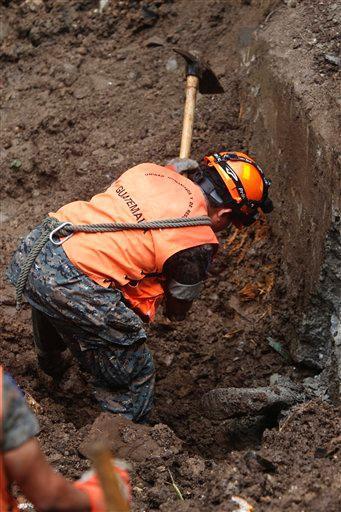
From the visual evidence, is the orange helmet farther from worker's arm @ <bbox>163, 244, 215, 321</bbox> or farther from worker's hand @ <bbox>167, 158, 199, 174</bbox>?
worker's arm @ <bbox>163, 244, 215, 321</bbox>

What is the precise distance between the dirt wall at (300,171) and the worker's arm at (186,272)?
81 centimetres

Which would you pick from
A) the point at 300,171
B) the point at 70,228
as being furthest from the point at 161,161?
the point at 70,228

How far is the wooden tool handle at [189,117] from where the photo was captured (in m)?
4.62

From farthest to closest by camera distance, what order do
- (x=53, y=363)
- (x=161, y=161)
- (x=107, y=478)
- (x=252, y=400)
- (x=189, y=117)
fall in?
1. (x=161, y=161)
2. (x=189, y=117)
3. (x=53, y=363)
4. (x=252, y=400)
5. (x=107, y=478)

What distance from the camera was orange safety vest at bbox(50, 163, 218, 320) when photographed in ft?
11.8

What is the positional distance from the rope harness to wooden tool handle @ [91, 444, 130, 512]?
1881 mm

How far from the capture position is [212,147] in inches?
214

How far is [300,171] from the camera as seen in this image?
179 inches

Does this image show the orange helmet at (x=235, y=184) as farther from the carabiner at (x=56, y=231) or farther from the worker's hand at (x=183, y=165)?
the carabiner at (x=56, y=231)

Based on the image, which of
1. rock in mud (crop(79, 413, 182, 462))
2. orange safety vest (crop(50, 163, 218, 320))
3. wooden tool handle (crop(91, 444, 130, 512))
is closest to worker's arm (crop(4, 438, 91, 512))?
wooden tool handle (crop(91, 444, 130, 512))

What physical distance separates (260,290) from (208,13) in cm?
249

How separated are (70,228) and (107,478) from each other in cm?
208

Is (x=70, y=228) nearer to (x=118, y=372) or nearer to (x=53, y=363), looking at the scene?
(x=118, y=372)

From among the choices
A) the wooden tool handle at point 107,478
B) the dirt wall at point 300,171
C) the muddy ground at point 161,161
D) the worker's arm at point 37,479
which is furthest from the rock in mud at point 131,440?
the wooden tool handle at point 107,478
